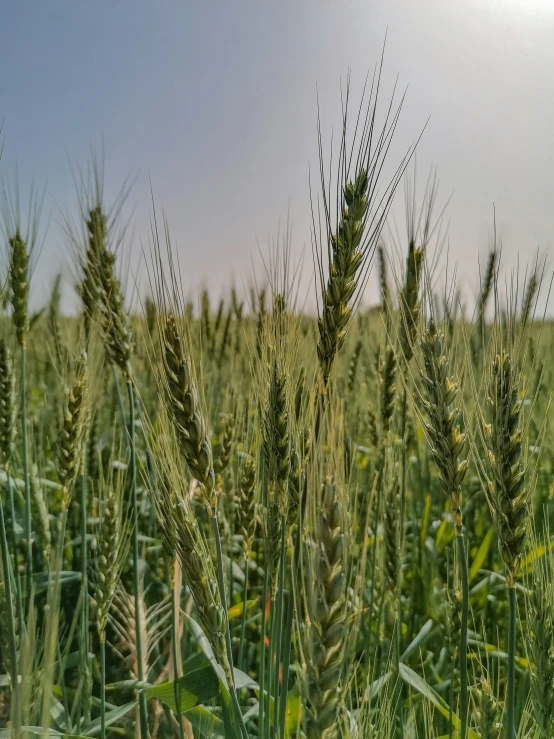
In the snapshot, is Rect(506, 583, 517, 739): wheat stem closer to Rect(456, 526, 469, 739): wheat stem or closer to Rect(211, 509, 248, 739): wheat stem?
Rect(456, 526, 469, 739): wheat stem

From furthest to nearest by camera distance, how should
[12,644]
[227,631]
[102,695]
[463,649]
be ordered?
[102,695]
[12,644]
[463,649]
[227,631]

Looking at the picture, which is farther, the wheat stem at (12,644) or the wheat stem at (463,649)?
the wheat stem at (463,649)

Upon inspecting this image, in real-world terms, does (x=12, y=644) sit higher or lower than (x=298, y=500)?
lower

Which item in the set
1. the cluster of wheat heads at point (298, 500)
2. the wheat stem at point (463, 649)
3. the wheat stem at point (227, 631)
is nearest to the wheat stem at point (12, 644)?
the cluster of wheat heads at point (298, 500)

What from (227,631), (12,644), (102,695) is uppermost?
(227,631)

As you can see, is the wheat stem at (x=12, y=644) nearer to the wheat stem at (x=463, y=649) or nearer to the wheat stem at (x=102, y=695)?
the wheat stem at (x=102, y=695)

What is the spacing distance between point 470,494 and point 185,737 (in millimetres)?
1979

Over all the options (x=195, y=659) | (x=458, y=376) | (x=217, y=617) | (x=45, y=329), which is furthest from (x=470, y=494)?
(x=45, y=329)

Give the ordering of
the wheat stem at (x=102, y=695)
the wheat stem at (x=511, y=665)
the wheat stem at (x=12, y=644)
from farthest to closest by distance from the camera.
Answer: the wheat stem at (x=102, y=695) < the wheat stem at (x=511, y=665) < the wheat stem at (x=12, y=644)

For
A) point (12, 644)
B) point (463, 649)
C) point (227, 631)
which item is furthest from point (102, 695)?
point (463, 649)

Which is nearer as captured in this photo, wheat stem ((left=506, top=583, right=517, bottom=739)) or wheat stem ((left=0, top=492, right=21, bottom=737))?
wheat stem ((left=0, top=492, right=21, bottom=737))

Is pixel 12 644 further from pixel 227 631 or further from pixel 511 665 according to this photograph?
pixel 511 665

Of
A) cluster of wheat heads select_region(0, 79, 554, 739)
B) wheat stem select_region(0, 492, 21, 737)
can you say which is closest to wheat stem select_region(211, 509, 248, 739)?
cluster of wheat heads select_region(0, 79, 554, 739)

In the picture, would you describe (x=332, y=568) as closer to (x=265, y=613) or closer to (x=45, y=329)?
(x=265, y=613)
